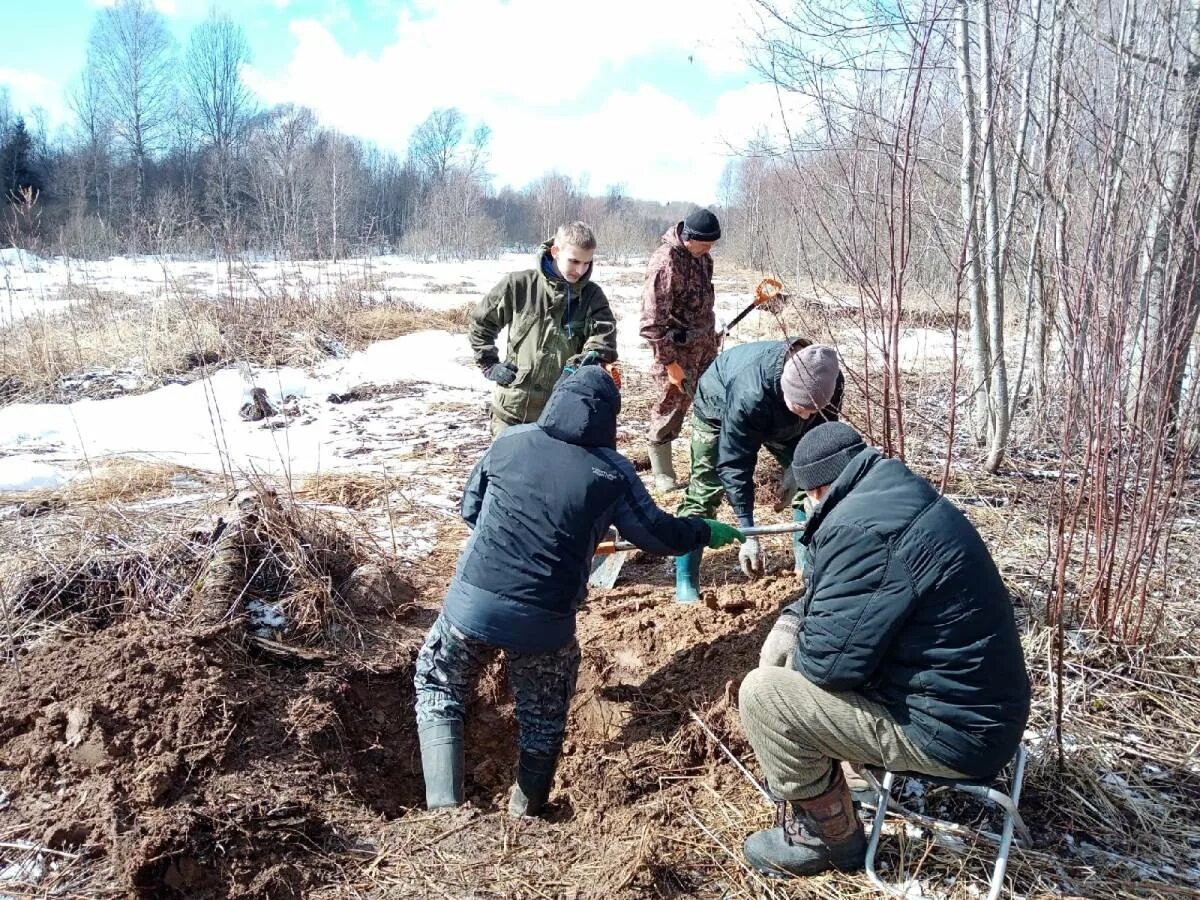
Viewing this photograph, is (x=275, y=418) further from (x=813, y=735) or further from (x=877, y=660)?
(x=877, y=660)

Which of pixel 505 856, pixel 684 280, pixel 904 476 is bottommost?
pixel 505 856

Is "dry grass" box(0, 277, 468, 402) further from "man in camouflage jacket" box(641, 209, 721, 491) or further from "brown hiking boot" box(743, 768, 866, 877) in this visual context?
"brown hiking boot" box(743, 768, 866, 877)

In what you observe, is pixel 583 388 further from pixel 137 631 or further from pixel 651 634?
pixel 137 631

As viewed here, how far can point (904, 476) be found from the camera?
2.12 m

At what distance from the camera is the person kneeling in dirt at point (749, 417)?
10.4 feet

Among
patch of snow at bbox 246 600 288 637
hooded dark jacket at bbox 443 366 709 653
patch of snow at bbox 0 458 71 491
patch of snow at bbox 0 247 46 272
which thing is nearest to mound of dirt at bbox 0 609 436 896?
patch of snow at bbox 246 600 288 637

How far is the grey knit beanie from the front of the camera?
3115 millimetres

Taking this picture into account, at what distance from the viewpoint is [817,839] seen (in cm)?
233

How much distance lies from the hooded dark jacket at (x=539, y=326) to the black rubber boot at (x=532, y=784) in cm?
194

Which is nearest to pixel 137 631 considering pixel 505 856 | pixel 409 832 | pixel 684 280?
pixel 409 832

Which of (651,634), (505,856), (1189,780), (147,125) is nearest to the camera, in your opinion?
(505,856)

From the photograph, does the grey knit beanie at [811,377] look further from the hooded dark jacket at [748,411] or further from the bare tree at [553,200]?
the bare tree at [553,200]

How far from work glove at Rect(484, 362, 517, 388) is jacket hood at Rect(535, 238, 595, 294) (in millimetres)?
517

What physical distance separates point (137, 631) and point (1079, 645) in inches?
154
